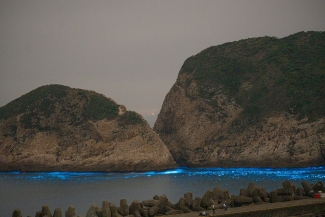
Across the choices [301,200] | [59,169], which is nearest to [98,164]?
[59,169]

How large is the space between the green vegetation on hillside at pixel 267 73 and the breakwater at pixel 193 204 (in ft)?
125

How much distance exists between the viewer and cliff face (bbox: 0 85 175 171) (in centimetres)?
6106

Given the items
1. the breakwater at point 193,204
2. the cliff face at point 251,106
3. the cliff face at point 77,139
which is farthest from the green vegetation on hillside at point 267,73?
the breakwater at point 193,204

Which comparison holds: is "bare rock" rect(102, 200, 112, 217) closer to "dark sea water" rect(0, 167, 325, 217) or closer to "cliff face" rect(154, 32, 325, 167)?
"dark sea water" rect(0, 167, 325, 217)

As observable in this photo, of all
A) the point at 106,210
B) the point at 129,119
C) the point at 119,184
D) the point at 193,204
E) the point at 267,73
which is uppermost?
the point at 267,73

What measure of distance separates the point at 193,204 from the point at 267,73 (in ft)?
165

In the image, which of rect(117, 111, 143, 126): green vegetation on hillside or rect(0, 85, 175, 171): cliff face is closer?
rect(0, 85, 175, 171): cliff face

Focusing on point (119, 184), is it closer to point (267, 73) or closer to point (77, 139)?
→ point (77, 139)

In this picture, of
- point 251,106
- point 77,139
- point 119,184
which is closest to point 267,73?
point 251,106

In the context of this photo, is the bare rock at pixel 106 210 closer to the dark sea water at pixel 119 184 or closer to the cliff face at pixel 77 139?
the dark sea water at pixel 119 184

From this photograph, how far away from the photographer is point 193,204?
75.8ft

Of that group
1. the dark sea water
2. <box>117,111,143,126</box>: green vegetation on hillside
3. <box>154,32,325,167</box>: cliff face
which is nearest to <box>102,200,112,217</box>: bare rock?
the dark sea water

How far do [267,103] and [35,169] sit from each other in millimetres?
25942

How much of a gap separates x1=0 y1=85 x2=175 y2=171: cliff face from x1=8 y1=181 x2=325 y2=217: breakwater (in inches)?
1388
